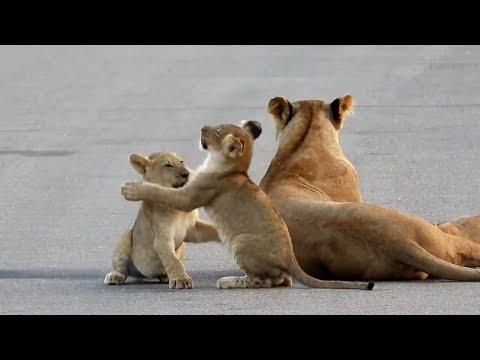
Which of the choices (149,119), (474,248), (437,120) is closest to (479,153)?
(437,120)

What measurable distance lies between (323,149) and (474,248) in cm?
136

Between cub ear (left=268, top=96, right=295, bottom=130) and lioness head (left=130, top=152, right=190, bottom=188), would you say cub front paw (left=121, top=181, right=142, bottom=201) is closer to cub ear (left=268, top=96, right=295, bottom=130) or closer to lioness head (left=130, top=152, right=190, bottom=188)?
lioness head (left=130, top=152, right=190, bottom=188)

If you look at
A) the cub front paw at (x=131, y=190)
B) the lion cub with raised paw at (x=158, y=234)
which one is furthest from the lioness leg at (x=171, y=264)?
the cub front paw at (x=131, y=190)

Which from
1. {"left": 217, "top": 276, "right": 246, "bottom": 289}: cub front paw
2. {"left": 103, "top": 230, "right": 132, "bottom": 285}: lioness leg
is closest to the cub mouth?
{"left": 103, "top": 230, "right": 132, "bottom": 285}: lioness leg

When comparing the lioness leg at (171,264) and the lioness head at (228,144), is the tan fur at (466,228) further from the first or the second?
the lioness leg at (171,264)

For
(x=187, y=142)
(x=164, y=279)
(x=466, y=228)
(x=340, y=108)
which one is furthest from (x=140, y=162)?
(x=187, y=142)

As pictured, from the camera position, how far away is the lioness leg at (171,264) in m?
9.37

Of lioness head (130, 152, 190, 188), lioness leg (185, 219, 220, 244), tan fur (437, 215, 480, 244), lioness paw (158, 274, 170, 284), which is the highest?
lioness head (130, 152, 190, 188)

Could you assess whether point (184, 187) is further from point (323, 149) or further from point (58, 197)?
point (58, 197)

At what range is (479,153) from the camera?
1419 cm

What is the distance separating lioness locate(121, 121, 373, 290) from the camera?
30.4 feet

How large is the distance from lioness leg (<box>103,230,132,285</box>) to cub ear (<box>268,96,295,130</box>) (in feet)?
4.79

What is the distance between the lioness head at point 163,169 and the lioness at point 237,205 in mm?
372

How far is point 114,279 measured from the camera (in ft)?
31.7
